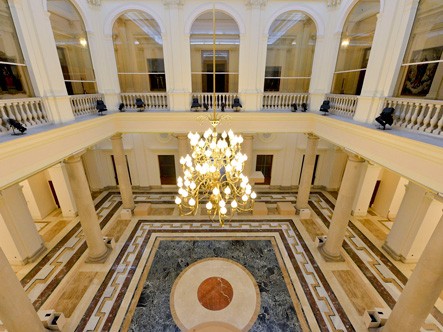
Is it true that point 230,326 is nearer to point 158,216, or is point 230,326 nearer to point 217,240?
point 217,240

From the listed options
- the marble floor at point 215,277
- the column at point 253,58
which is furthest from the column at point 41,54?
the column at point 253,58

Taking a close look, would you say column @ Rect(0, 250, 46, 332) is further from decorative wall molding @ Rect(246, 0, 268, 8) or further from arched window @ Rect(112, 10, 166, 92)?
arched window @ Rect(112, 10, 166, 92)

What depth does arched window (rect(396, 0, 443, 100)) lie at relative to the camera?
14.3ft

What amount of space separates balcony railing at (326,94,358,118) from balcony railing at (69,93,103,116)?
23.4 ft

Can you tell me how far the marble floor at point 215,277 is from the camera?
199 inches

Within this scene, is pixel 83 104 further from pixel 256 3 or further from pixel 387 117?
pixel 387 117

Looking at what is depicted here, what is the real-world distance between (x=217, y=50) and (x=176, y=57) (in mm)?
6237

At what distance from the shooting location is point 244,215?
8734 mm

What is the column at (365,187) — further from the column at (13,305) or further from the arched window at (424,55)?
the column at (13,305)

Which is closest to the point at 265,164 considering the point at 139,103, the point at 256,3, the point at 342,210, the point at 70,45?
the point at 342,210

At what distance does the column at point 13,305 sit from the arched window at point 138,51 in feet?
32.6

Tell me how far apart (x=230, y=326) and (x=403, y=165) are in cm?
474

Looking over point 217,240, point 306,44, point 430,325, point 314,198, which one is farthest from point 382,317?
point 306,44

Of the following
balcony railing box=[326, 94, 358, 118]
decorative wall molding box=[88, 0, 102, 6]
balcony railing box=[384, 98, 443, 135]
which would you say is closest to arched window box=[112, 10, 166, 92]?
decorative wall molding box=[88, 0, 102, 6]
